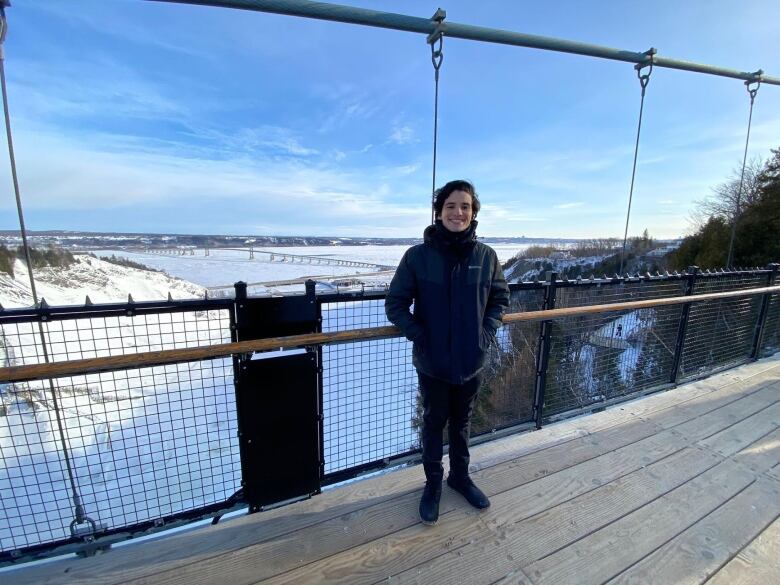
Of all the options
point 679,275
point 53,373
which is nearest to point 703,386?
point 679,275

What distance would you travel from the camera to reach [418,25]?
2.27 metres

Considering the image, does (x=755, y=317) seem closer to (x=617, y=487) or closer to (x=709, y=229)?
(x=617, y=487)

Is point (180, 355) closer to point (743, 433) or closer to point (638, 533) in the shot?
point (638, 533)

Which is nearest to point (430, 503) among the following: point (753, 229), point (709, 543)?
point (709, 543)

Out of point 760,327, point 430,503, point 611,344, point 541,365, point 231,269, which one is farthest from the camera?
point 231,269

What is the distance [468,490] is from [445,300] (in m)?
0.99

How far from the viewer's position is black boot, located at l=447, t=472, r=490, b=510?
1747mm

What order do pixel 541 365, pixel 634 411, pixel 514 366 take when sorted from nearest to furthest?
pixel 541 365
pixel 634 411
pixel 514 366

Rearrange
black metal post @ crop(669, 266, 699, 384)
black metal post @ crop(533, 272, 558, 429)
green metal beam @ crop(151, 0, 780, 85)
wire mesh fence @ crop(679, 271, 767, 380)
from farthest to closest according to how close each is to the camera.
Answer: wire mesh fence @ crop(679, 271, 767, 380), black metal post @ crop(669, 266, 699, 384), black metal post @ crop(533, 272, 558, 429), green metal beam @ crop(151, 0, 780, 85)

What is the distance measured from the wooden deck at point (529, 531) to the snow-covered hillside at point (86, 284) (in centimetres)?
1045

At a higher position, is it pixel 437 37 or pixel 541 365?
pixel 437 37

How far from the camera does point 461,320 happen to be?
5.29 ft

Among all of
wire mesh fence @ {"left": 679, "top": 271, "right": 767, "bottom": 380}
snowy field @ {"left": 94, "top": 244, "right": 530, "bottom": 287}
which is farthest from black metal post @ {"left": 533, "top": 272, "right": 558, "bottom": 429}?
snowy field @ {"left": 94, "top": 244, "right": 530, "bottom": 287}

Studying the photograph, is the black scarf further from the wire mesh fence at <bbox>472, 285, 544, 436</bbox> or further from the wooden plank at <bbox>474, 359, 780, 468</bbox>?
the wooden plank at <bbox>474, 359, 780, 468</bbox>
